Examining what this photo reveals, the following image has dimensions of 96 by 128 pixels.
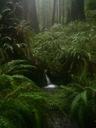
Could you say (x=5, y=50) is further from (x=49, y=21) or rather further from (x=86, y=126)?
(x=49, y=21)

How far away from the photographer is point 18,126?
493cm

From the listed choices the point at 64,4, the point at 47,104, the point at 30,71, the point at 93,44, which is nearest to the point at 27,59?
the point at 30,71

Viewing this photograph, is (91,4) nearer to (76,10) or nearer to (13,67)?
(76,10)

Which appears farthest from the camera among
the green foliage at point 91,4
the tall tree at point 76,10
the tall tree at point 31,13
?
the tall tree at point 76,10

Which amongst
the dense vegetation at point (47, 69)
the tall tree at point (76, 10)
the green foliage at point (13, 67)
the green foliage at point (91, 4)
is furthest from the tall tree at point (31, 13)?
the green foliage at point (13, 67)

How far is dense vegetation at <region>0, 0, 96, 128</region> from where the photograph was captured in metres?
5.30

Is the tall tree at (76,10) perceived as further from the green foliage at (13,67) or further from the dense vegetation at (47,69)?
the green foliage at (13,67)

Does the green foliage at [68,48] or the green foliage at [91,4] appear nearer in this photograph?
the green foliage at [68,48]

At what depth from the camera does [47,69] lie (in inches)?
327

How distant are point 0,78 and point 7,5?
209 inches

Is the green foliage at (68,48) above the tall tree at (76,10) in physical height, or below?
below

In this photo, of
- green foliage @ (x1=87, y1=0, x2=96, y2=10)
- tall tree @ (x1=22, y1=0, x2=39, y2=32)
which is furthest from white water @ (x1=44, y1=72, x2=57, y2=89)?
green foliage @ (x1=87, y1=0, x2=96, y2=10)

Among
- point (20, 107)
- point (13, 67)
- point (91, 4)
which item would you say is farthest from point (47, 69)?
point (91, 4)

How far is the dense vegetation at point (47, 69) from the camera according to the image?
17.4 ft
